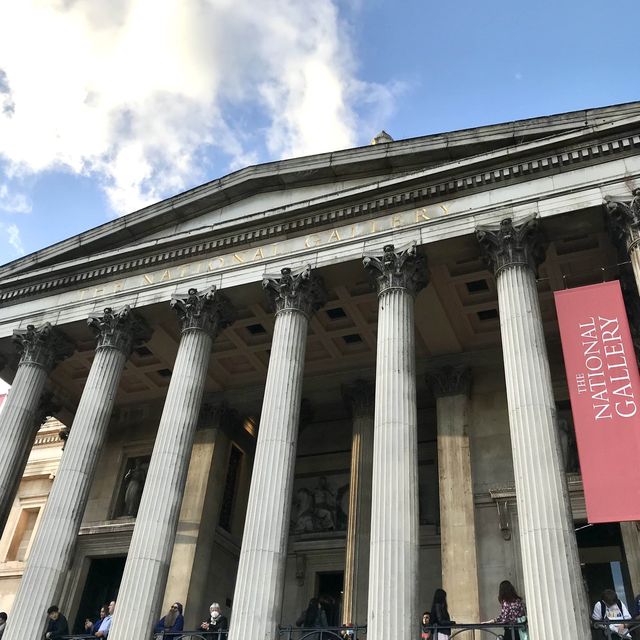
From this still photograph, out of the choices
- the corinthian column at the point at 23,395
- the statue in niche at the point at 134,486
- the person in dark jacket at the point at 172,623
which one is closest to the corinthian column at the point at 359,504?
the person in dark jacket at the point at 172,623

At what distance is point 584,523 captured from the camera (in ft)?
59.4

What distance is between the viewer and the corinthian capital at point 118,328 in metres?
19.8

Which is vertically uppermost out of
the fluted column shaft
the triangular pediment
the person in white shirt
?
the triangular pediment

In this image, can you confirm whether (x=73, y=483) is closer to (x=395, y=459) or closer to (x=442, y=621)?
(x=395, y=459)

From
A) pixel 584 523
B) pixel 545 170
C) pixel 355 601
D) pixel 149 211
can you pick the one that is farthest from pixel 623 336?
pixel 149 211

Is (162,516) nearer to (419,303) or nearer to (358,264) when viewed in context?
(358,264)

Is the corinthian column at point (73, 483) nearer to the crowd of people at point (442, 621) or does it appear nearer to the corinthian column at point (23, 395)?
the crowd of people at point (442, 621)

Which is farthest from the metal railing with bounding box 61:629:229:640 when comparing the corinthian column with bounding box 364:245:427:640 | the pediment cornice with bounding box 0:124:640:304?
the pediment cornice with bounding box 0:124:640:304

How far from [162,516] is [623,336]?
34.9 ft

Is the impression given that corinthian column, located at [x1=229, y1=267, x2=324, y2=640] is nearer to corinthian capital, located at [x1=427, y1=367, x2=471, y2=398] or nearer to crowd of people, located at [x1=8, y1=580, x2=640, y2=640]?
crowd of people, located at [x1=8, y1=580, x2=640, y2=640]

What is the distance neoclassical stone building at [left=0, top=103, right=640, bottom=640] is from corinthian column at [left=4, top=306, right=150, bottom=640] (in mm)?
60

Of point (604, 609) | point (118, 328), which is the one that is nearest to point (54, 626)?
point (118, 328)

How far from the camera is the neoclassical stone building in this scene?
14.2 metres

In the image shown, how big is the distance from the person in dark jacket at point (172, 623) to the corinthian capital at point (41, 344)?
9.38m
